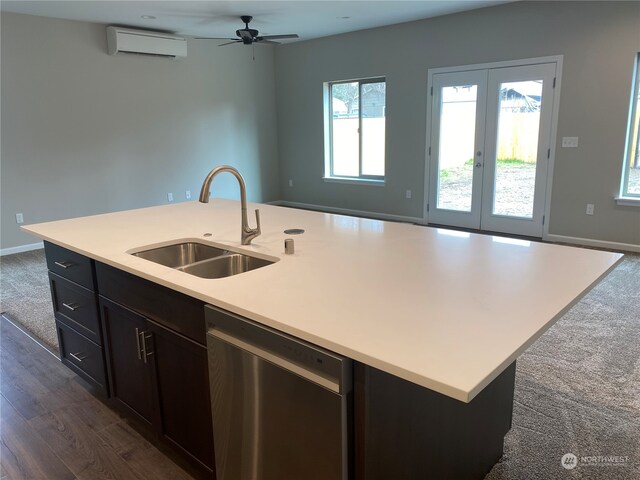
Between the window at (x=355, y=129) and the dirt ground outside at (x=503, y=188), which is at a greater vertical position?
the window at (x=355, y=129)

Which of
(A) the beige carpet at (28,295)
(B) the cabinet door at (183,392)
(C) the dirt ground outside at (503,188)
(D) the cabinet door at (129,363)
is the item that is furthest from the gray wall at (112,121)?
(B) the cabinet door at (183,392)

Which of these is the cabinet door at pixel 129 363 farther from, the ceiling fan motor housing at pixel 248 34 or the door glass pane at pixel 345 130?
the door glass pane at pixel 345 130

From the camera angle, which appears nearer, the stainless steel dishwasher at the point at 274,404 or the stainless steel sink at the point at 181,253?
the stainless steel dishwasher at the point at 274,404

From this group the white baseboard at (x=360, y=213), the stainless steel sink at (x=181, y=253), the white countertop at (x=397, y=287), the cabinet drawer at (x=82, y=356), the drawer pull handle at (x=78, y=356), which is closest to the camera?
the white countertop at (x=397, y=287)

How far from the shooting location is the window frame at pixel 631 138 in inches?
184

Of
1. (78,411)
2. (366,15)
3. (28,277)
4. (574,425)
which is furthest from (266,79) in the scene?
(574,425)

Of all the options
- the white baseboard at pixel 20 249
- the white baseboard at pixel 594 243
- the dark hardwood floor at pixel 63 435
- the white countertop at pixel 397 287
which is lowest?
the dark hardwood floor at pixel 63 435

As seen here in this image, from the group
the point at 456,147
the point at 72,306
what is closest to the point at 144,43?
the point at 456,147

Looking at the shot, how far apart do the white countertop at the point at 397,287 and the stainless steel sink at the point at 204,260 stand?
4 cm

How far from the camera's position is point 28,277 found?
14.9 feet

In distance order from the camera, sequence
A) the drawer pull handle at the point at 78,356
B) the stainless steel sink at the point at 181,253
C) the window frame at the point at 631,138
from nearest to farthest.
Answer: the stainless steel sink at the point at 181,253, the drawer pull handle at the point at 78,356, the window frame at the point at 631,138

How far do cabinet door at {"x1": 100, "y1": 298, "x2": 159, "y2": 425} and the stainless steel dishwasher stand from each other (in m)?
0.50

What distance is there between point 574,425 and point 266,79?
22.6ft

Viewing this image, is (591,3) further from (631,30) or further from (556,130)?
(556,130)
